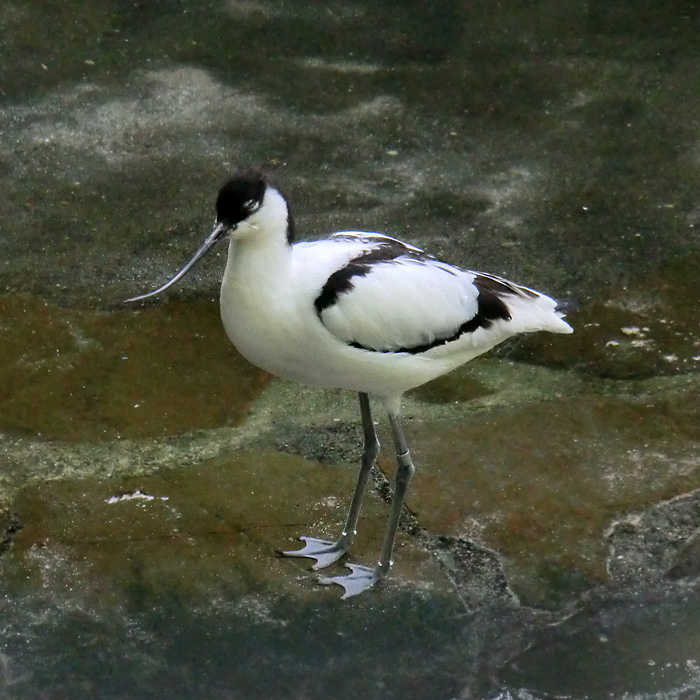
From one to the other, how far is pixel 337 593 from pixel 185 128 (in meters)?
2.59

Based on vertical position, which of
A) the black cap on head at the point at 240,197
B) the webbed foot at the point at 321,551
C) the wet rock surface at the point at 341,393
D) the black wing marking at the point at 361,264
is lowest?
the webbed foot at the point at 321,551

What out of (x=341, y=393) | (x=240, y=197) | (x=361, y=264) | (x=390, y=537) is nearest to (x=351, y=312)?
(x=361, y=264)

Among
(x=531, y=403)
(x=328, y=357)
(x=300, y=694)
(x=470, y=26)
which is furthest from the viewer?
(x=470, y=26)

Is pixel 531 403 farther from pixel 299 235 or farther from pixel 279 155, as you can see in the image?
pixel 279 155

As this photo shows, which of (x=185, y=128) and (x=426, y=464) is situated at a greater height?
(x=185, y=128)

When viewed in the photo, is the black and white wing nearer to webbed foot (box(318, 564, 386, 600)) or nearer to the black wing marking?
the black wing marking

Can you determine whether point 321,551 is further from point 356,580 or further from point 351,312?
point 351,312

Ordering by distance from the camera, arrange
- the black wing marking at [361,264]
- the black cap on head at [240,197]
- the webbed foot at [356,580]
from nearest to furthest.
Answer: the black cap on head at [240,197], the black wing marking at [361,264], the webbed foot at [356,580]

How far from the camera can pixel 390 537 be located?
315 centimetres

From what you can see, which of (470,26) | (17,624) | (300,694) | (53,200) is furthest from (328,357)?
(470,26)

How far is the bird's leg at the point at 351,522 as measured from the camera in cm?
320

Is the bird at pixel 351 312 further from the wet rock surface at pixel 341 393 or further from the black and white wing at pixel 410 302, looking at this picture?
the wet rock surface at pixel 341 393

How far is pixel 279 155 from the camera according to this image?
4.84 meters

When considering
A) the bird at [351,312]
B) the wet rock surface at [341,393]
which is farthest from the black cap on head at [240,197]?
the wet rock surface at [341,393]
